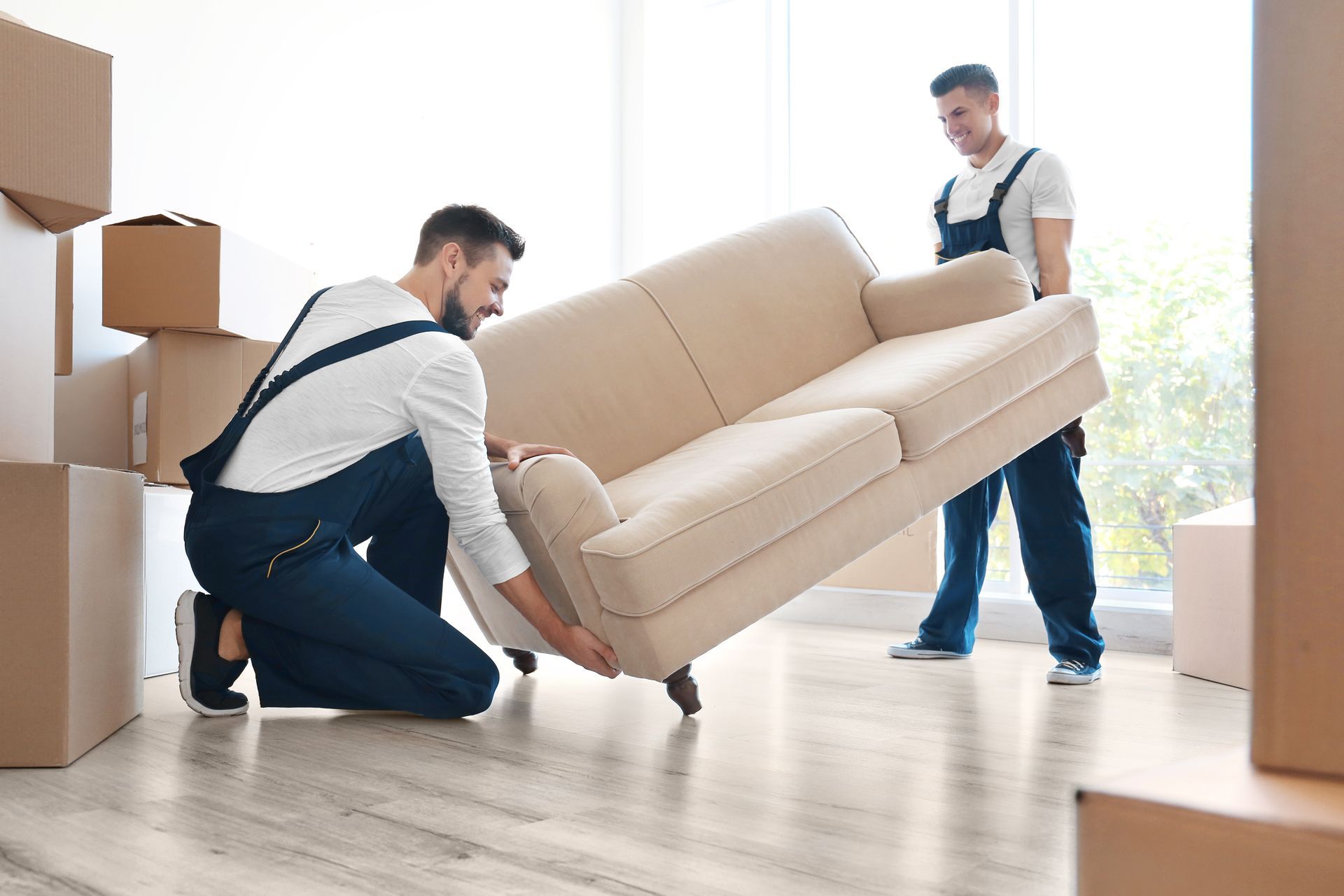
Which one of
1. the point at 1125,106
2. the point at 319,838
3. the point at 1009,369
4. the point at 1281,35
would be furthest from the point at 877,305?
the point at 1281,35

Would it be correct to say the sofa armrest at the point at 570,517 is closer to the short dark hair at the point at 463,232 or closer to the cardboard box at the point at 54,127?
the short dark hair at the point at 463,232

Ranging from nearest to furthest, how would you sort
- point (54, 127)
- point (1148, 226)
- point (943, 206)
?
point (54, 127)
point (943, 206)
point (1148, 226)

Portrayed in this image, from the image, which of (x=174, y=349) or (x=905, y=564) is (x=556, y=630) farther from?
(x=905, y=564)

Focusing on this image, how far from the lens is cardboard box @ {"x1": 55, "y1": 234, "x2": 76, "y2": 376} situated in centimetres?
254

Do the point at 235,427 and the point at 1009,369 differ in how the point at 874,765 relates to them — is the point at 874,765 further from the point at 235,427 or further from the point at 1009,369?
the point at 235,427

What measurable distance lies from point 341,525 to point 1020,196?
1782 mm

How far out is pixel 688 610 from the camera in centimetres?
168

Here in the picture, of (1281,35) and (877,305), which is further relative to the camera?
(877,305)

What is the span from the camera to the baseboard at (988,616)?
306 cm

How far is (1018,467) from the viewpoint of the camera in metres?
2.47

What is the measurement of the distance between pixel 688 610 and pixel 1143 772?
1.23m

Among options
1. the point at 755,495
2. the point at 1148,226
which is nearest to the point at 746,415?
the point at 755,495

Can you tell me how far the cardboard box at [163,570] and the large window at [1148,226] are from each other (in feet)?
8.47

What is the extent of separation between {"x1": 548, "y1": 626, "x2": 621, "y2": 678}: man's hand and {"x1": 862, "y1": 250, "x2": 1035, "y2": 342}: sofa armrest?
1278mm
